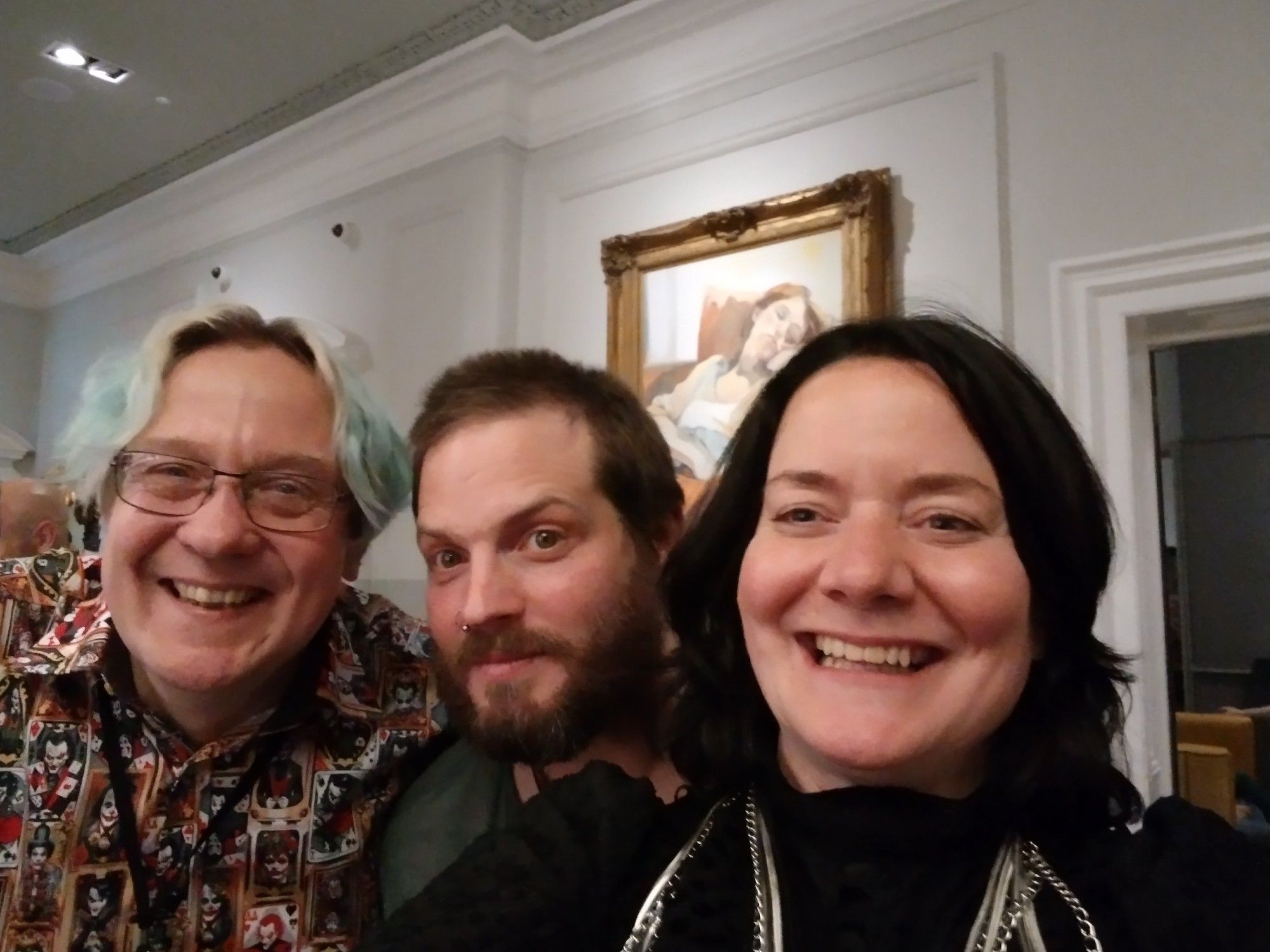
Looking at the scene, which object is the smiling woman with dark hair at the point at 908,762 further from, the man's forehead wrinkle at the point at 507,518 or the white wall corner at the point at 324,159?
the white wall corner at the point at 324,159

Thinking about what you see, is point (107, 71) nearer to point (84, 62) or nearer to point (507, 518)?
point (84, 62)

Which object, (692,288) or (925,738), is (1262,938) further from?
(692,288)

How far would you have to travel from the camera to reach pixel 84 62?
3.02 m

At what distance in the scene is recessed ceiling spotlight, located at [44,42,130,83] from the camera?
2.95m

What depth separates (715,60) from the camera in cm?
261

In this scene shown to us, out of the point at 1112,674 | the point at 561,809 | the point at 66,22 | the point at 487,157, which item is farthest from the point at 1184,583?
the point at 66,22

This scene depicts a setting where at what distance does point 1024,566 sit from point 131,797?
99 cm

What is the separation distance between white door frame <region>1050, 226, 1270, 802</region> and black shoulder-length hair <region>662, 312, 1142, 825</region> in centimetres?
116

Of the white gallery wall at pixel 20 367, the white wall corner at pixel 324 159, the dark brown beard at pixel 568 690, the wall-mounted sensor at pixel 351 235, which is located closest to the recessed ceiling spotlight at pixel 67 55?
the white wall corner at pixel 324 159

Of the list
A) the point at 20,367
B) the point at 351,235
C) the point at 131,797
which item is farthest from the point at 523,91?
the point at 20,367

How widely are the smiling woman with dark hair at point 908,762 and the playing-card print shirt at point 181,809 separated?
42 cm

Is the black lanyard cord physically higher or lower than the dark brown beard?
lower

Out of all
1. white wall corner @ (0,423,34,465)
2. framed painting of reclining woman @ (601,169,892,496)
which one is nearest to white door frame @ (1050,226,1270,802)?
framed painting of reclining woman @ (601,169,892,496)

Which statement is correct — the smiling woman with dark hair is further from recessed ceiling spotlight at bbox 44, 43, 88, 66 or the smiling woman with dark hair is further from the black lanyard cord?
recessed ceiling spotlight at bbox 44, 43, 88, 66
